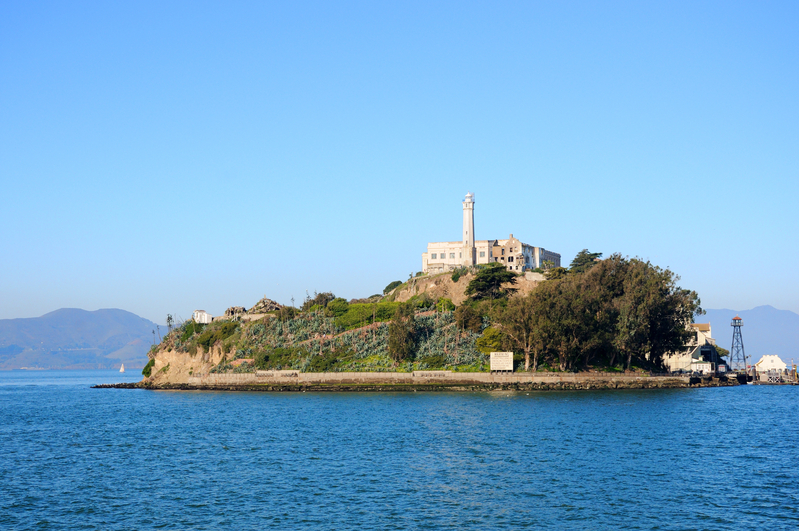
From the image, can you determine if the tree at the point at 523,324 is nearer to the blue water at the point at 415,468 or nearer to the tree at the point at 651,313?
the tree at the point at 651,313

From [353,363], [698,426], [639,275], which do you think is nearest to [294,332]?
[353,363]

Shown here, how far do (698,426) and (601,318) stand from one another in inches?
1411

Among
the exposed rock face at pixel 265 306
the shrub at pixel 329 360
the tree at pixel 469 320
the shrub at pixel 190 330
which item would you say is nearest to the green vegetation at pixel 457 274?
the tree at pixel 469 320

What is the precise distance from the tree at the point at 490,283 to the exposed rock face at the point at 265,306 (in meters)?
36.0

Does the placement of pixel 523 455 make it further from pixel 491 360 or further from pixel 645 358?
pixel 645 358

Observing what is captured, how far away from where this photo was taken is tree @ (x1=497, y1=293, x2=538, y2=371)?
83.0 meters

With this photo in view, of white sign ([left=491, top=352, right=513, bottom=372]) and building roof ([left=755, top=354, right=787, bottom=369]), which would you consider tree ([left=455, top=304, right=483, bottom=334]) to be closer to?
white sign ([left=491, top=352, right=513, bottom=372])

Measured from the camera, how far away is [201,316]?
127062mm

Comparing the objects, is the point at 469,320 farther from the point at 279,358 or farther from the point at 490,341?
the point at 279,358

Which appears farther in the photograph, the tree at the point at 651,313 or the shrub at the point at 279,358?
the shrub at the point at 279,358

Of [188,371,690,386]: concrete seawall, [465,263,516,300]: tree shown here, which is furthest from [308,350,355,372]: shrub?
[465,263,516,300]: tree

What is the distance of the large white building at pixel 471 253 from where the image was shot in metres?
126

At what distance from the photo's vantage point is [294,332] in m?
107

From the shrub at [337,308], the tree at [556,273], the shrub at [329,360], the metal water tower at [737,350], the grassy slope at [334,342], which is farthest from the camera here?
the metal water tower at [737,350]
